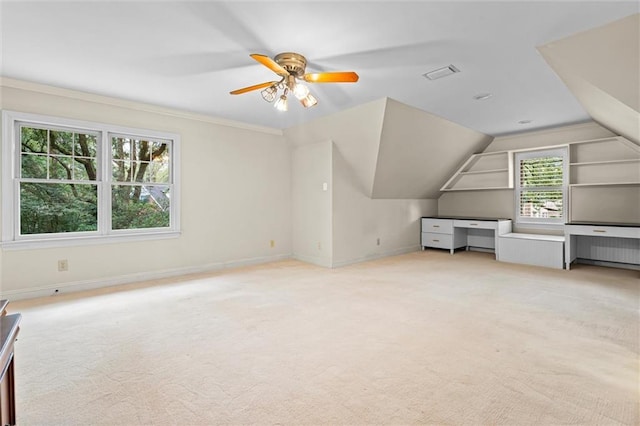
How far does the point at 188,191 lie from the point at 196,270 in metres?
1.19

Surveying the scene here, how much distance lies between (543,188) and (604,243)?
1238 millimetres

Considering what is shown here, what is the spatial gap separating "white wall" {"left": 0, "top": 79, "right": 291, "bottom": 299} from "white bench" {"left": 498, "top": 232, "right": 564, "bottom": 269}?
3.84 metres

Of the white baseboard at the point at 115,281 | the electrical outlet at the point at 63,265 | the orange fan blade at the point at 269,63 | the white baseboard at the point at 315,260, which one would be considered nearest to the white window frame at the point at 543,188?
the white baseboard at the point at 315,260

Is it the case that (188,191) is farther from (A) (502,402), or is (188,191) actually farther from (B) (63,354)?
(A) (502,402)

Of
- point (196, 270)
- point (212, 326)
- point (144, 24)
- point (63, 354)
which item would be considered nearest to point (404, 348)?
point (212, 326)

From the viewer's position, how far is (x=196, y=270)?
4.68 metres

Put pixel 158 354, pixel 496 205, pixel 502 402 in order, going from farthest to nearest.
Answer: pixel 496 205, pixel 158 354, pixel 502 402

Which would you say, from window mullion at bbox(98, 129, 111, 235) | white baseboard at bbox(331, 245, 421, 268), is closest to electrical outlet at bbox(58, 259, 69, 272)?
window mullion at bbox(98, 129, 111, 235)

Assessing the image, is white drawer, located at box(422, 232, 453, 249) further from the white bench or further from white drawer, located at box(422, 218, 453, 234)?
the white bench

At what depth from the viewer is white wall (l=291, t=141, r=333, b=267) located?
517cm

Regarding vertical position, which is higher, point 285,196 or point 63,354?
point 285,196

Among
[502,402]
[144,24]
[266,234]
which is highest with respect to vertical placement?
[144,24]

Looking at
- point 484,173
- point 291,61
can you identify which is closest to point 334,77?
point 291,61

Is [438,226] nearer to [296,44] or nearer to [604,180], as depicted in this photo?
[604,180]
